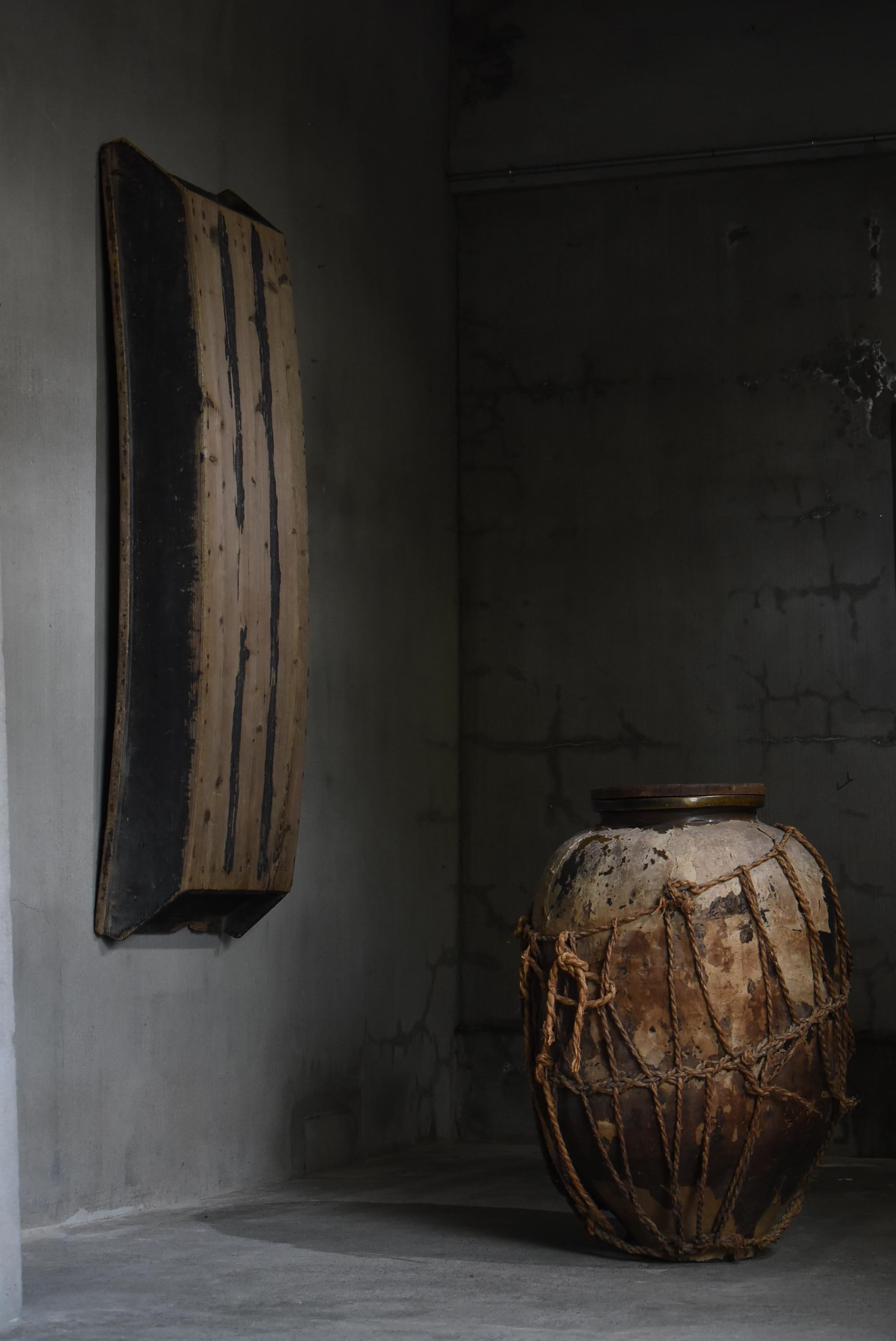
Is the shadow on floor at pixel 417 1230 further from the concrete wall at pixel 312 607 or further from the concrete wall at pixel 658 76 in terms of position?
the concrete wall at pixel 658 76

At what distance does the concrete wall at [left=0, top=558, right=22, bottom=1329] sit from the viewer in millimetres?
2030

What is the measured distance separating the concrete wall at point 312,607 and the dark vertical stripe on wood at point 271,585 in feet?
0.85

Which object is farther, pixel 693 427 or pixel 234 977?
pixel 693 427

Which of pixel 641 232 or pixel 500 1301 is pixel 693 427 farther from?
→ pixel 500 1301

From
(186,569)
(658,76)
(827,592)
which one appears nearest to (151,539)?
(186,569)

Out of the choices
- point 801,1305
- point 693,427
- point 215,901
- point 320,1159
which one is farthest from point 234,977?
point 693,427

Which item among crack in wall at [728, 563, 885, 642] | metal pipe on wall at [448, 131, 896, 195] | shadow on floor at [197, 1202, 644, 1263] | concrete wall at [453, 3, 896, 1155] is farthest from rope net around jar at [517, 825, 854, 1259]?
metal pipe on wall at [448, 131, 896, 195]

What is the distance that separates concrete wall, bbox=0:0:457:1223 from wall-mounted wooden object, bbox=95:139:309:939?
6 centimetres

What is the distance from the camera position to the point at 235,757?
2.96m

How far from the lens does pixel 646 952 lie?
7.74 ft

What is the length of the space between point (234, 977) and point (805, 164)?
285 centimetres

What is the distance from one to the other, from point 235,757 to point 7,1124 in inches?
40.8

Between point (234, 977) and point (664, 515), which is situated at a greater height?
point (664, 515)

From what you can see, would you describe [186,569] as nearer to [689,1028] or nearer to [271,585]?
[271,585]
